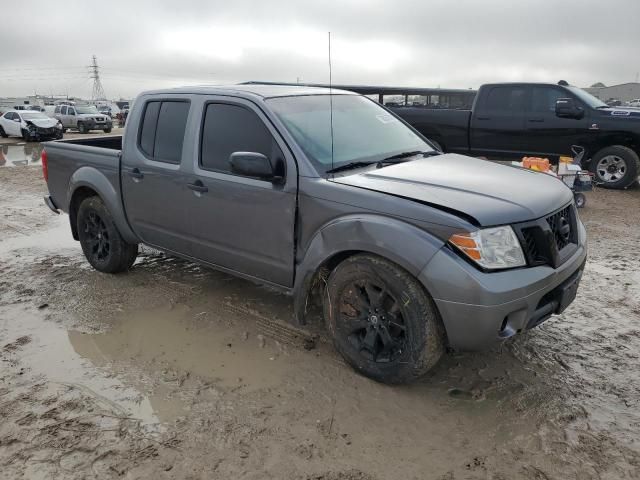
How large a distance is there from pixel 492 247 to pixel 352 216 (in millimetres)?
825

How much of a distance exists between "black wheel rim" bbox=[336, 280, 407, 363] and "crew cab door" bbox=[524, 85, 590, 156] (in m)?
7.87

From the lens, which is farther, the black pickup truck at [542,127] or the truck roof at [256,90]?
the black pickup truck at [542,127]

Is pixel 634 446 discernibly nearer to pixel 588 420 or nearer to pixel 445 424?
pixel 588 420

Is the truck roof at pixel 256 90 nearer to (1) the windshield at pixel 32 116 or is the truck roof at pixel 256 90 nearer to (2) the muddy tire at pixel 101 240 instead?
(2) the muddy tire at pixel 101 240

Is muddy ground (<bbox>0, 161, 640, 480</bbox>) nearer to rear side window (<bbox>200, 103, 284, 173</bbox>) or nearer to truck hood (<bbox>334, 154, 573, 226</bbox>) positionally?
truck hood (<bbox>334, 154, 573, 226</bbox>)

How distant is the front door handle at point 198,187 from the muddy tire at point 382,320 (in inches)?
50.8

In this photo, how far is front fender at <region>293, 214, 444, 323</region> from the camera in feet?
9.25

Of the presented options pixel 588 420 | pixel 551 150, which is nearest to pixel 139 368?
pixel 588 420

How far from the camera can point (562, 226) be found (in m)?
3.23

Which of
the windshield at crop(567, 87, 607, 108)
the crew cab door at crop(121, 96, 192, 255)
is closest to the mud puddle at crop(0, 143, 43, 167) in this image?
the crew cab door at crop(121, 96, 192, 255)

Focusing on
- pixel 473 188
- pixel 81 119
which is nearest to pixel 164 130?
pixel 473 188

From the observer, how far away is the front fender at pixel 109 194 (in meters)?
4.76

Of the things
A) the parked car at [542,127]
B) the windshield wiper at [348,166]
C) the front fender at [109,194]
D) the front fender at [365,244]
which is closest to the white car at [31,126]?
the parked car at [542,127]

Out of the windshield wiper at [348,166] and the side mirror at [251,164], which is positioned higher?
the side mirror at [251,164]
